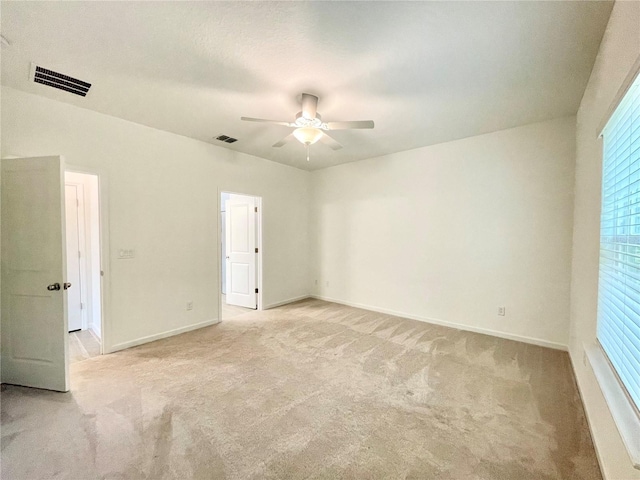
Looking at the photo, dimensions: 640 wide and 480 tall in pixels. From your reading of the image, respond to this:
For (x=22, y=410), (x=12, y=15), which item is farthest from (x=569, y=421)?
(x=12, y=15)

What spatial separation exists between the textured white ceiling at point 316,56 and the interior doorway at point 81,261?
1526 millimetres

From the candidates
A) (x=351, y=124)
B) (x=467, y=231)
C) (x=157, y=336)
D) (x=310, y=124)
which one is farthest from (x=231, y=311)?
(x=467, y=231)

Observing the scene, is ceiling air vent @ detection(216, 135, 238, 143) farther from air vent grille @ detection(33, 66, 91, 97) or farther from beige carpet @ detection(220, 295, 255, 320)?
beige carpet @ detection(220, 295, 255, 320)

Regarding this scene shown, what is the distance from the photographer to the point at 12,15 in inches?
65.9

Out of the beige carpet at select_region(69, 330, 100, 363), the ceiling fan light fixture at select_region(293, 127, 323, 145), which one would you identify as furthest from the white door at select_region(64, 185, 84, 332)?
the ceiling fan light fixture at select_region(293, 127, 323, 145)

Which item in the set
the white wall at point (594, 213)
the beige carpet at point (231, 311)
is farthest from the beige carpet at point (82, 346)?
the white wall at point (594, 213)

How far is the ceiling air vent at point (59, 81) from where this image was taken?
2238 mm

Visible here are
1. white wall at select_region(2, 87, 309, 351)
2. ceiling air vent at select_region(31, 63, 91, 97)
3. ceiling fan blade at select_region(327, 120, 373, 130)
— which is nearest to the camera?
ceiling air vent at select_region(31, 63, 91, 97)

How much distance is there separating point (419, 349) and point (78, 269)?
16.1ft

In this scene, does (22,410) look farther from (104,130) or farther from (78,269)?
(104,130)

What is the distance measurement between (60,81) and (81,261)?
2651 millimetres

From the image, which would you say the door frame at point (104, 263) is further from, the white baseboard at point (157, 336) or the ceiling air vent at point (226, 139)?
the ceiling air vent at point (226, 139)

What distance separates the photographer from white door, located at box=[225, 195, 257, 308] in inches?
196

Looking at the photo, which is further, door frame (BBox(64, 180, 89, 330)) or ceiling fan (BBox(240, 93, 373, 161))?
door frame (BBox(64, 180, 89, 330))
